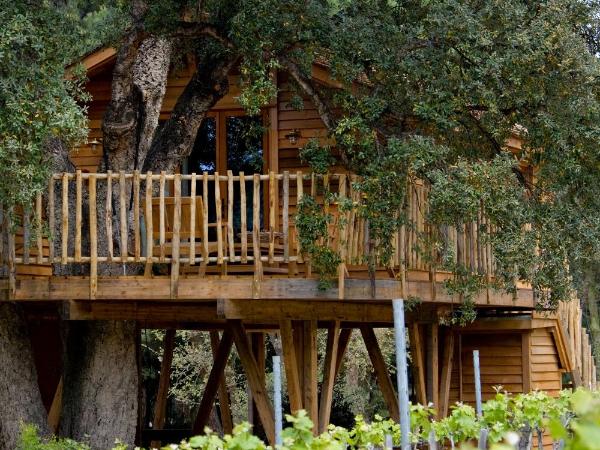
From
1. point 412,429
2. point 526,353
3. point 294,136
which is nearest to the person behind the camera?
→ point 412,429

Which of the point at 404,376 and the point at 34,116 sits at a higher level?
the point at 34,116

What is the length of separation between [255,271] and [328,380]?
315 cm

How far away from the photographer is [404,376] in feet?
17.6

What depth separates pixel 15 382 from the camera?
1243 centimetres

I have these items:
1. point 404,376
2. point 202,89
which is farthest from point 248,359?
point 404,376

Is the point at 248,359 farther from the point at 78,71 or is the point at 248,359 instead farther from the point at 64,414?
the point at 78,71

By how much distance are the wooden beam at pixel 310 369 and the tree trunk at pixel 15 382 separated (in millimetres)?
3084

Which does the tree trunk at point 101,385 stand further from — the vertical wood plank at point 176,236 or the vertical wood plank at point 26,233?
the vertical wood plank at point 26,233

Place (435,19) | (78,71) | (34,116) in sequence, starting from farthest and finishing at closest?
1. (78,71)
2. (435,19)
3. (34,116)

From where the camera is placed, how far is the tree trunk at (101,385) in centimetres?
1271

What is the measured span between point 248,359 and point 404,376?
809cm

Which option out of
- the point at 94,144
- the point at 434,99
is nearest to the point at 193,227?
the point at 434,99

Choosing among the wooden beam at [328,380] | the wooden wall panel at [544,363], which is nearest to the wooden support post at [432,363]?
the wooden beam at [328,380]

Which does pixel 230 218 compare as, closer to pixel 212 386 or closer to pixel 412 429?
pixel 412 429
